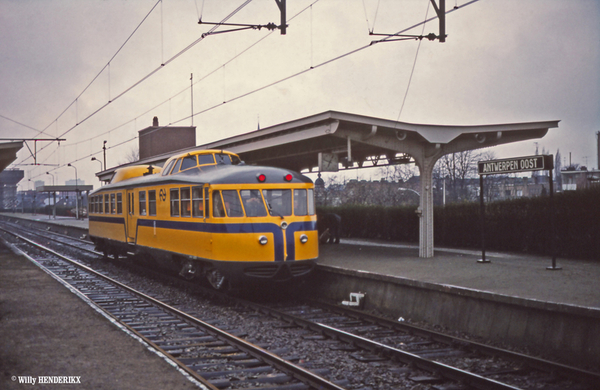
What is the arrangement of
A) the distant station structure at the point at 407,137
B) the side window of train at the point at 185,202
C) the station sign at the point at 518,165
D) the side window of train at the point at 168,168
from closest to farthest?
the station sign at the point at 518,165 → the side window of train at the point at 185,202 → the distant station structure at the point at 407,137 → the side window of train at the point at 168,168

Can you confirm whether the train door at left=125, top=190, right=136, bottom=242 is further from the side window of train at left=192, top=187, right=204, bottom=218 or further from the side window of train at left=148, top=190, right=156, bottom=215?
the side window of train at left=192, top=187, right=204, bottom=218

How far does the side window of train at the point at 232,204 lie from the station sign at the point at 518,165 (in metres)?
5.42

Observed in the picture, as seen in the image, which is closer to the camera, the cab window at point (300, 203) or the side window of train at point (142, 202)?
the cab window at point (300, 203)

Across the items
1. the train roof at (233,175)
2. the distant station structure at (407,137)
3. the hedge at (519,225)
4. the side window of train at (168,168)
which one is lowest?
the hedge at (519,225)

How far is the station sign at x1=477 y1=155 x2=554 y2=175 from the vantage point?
1134cm

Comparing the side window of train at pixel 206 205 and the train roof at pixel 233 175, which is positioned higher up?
the train roof at pixel 233 175

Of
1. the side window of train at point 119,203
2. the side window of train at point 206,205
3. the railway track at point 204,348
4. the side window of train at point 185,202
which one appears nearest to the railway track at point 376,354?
the railway track at point 204,348

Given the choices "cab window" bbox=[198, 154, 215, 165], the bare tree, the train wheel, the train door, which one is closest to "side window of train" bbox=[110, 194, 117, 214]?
the train door

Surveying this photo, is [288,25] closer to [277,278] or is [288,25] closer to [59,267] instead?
[277,278]

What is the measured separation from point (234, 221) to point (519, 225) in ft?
29.7

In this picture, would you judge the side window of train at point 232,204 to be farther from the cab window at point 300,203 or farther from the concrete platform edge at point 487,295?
the concrete platform edge at point 487,295

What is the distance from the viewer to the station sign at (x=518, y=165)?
446 inches

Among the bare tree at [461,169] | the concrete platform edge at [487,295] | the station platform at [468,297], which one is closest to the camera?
the concrete platform edge at [487,295]

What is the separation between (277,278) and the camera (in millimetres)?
11594
